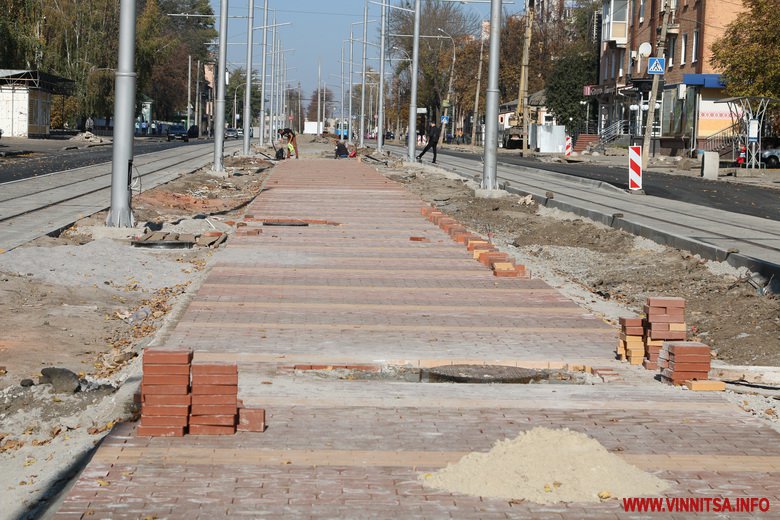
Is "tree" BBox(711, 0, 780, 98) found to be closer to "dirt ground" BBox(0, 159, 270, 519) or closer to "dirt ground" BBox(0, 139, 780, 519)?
"dirt ground" BBox(0, 139, 780, 519)

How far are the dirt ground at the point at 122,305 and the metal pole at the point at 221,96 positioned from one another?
11.3 meters

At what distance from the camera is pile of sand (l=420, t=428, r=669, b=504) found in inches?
209

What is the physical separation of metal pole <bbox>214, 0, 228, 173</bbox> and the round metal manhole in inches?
1029

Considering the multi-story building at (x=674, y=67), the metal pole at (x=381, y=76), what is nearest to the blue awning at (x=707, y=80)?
the multi-story building at (x=674, y=67)

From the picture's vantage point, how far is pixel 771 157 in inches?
1908

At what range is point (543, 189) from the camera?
32.3m

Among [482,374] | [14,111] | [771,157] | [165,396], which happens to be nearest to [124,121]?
[482,374]

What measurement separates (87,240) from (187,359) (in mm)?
10665

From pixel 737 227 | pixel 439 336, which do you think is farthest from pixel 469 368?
pixel 737 227

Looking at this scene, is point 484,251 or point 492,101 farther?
point 492,101

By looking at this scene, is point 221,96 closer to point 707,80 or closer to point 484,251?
point 484,251

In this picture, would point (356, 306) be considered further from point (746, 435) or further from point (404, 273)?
point (746, 435)

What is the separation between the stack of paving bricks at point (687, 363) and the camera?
25.7 ft

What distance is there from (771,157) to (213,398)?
4615 cm
